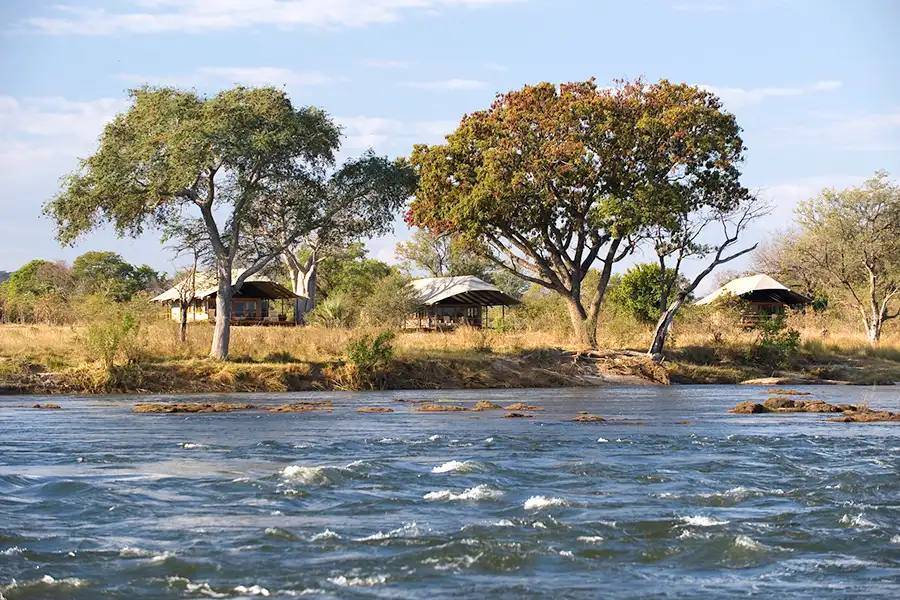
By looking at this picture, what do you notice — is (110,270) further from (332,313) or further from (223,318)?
(223,318)

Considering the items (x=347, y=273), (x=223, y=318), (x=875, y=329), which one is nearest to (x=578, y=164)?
(x=223, y=318)

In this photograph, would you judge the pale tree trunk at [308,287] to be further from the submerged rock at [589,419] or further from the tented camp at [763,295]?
the submerged rock at [589,419]

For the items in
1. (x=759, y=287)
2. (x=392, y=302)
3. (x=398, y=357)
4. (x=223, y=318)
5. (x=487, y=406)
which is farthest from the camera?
(x=759, y=287)

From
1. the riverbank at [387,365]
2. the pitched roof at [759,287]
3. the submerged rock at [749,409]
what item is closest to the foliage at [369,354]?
the riverbank at [387,365]

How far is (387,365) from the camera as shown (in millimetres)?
39406

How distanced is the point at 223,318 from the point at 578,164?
51.1 feet

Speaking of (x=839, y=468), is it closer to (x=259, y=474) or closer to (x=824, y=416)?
(x=259, y=474)

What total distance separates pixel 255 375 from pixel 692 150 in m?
20.7

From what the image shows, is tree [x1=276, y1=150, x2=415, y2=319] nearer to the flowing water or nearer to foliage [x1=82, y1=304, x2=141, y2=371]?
foliage [x1=82, y1=304, x2=141, y2=371]

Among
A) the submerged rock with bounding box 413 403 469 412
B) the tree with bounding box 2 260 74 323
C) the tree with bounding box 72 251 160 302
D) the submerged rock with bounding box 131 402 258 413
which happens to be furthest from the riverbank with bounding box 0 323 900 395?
the tree with bounding box 72 251 160 302

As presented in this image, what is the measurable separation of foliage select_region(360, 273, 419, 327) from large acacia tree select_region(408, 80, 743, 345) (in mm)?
16963

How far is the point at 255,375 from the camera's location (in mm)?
37469

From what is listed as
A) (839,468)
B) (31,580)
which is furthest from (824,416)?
(31,580)

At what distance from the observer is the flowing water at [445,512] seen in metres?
10.7
